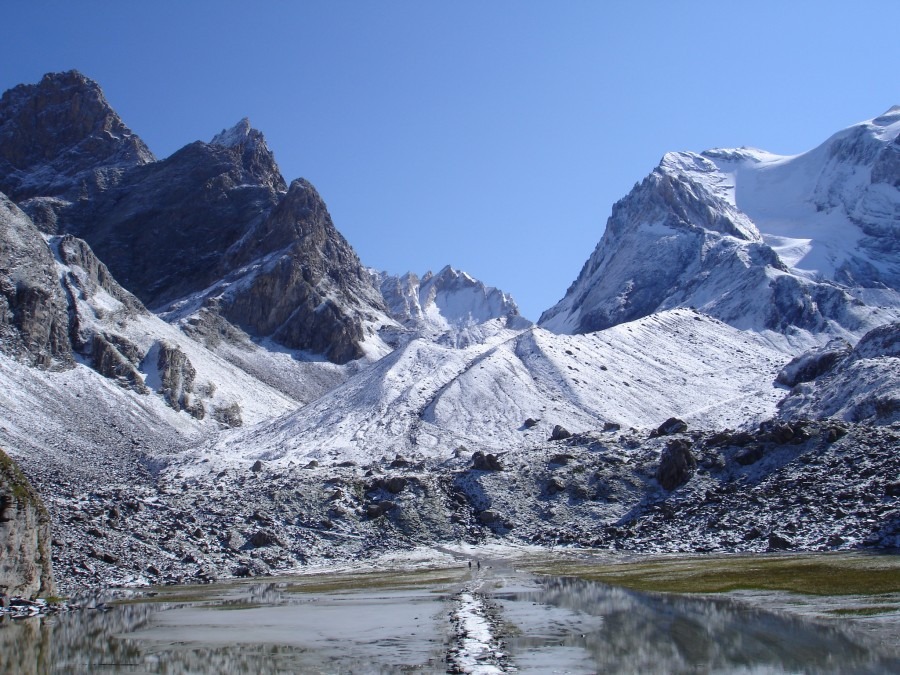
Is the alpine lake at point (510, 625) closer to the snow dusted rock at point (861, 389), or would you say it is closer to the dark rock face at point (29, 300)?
the snow dusted rock at point (861, 389)

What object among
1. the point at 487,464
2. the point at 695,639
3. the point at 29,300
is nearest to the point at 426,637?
the point at 695,639

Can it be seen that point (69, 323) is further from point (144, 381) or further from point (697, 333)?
point (697, 333)

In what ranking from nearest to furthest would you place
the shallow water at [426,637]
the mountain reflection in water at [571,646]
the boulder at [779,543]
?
the mountain reflection in water at [571,646], the shallow water at [426,637], the boulder at [779,543]

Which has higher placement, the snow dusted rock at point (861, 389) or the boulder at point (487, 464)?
the snow dusted rock at point (861, 389)

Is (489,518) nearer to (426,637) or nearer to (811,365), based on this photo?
(426,637)

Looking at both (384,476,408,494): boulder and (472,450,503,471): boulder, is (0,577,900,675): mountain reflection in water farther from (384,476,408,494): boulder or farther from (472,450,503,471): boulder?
(472,450,503,471): boulder

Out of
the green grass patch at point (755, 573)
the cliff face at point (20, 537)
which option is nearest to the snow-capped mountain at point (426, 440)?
the green grass patch at point (755, 573)

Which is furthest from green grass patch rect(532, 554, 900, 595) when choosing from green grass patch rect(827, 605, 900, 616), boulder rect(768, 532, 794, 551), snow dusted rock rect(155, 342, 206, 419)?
snow dusted rock rect(155, 342, 206, 419)
